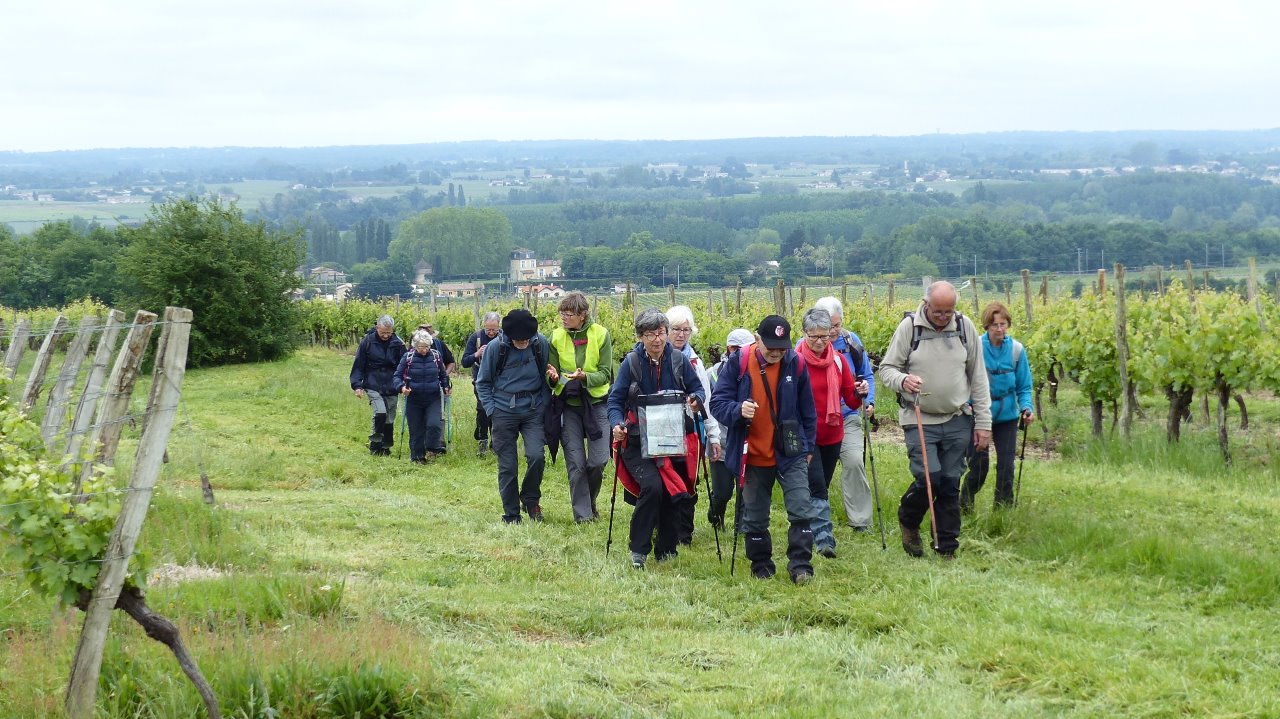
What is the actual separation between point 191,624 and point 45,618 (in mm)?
830

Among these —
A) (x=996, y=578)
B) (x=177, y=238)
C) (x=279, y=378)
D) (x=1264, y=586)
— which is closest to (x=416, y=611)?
(x=996, y=578)

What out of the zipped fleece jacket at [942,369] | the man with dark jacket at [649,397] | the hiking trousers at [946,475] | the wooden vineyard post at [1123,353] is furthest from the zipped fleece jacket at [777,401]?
the wooden vineyard post at [1123,353]

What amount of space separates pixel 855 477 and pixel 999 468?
1202 mm

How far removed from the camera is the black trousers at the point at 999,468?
9555 mm

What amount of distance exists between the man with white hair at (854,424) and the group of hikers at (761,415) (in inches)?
0.5

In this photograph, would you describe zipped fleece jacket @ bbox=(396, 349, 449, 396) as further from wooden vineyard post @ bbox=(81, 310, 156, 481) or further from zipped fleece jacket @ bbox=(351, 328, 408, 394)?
wooden vineyard post @ bbox=(81, 310, 156, 481)

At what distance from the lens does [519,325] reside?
10.1 metres

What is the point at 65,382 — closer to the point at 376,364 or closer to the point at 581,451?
the point at 581,451

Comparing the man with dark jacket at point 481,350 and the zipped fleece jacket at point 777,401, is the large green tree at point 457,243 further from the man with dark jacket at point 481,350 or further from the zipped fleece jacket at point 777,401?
the zipped fleece jacket at point 777,401

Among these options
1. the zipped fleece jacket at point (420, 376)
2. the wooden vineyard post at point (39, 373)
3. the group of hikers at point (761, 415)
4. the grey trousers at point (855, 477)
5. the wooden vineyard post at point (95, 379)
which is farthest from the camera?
the zipped fleece jacket at point (420, 376)

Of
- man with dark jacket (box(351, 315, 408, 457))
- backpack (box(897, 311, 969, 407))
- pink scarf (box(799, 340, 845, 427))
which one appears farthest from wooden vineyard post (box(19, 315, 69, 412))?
man with dark jacket (box(351, 315, 408, 457))

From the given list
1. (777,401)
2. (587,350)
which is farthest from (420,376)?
(777,401)

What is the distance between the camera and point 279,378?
26047 millimetres

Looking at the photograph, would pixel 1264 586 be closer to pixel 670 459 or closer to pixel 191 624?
pixel 670 459
